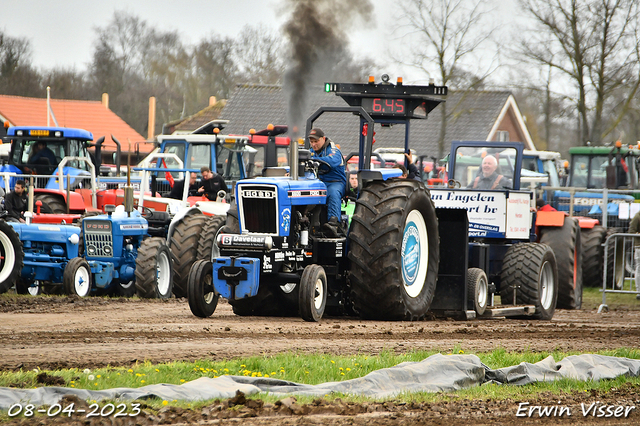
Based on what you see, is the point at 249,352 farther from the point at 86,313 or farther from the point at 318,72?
the point at 318,72

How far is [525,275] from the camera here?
11.4m

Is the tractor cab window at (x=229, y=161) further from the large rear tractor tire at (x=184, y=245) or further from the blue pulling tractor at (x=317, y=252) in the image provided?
the blue pulling tractor at (x=317, y=252)

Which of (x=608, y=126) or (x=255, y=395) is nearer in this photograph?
(x=255, y=395)

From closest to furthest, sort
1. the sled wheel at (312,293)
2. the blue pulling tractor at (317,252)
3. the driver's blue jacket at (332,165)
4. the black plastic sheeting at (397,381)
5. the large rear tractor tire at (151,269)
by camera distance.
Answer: the black plastic sheeting at (397,381) → the sled wheel at (312,293) → the blue pulling tractor at (317,252) → the driver's blue jacket at (332,165) → the large rear tractor tire at (151,269)

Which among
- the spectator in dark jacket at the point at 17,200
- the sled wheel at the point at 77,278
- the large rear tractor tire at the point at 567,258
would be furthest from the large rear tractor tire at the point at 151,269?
the large rear tractor tire at the point at 567,258

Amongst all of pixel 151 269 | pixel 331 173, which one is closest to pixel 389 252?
pixel 331 173

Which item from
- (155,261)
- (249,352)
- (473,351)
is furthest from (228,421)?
(155,261)

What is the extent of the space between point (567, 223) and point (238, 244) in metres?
6.40

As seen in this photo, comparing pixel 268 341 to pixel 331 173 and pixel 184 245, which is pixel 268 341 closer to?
pixel 331 173

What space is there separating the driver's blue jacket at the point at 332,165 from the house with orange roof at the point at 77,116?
36.8 meters

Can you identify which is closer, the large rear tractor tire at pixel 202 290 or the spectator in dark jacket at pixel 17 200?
the large rear tractor tire at pixel 202 290

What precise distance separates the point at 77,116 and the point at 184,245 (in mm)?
41113

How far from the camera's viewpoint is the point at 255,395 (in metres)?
5.20

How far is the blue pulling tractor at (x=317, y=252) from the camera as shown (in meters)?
9.04
